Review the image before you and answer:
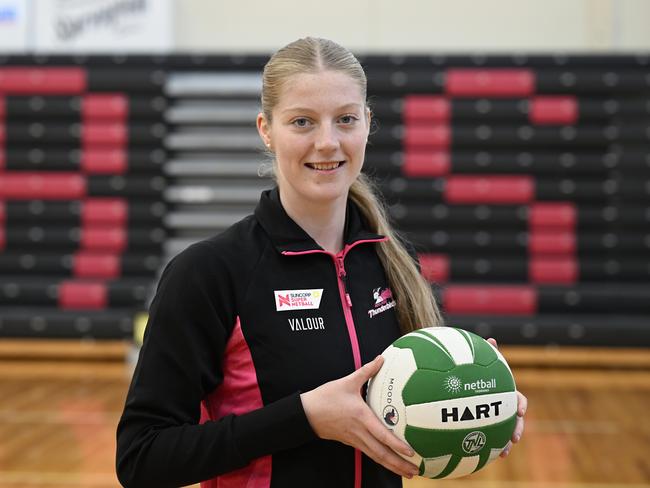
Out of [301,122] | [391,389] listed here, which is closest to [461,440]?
[391,389]

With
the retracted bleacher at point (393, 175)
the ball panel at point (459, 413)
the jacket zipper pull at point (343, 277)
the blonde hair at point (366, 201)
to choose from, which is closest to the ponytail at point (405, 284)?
the blonde hair at point (366, 201)

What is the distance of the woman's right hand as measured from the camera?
128 cm

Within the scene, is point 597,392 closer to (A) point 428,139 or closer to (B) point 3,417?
(A) point 428,139

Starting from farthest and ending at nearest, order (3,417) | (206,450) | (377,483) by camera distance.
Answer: (3,417) < (377,483) < (206,450)

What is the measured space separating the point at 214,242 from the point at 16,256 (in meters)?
7.09

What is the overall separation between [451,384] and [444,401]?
31 mm

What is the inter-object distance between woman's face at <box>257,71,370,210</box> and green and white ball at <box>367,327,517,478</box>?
28cm

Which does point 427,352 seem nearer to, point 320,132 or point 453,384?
point 453,384

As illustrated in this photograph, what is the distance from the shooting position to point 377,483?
1.45 m

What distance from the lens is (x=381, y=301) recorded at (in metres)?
1.56

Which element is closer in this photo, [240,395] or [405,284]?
[240,395]

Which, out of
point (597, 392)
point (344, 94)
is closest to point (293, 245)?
point (344, 94)

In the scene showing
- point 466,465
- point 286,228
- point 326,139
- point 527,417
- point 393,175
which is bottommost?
point 527,417

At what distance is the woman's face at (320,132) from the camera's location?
4.67ft
